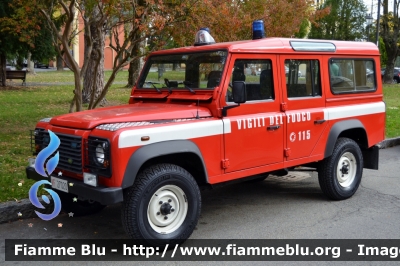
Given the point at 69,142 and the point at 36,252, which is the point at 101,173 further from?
the point at 36,252

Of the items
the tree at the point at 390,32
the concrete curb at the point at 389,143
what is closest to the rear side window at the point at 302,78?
the concrete curb at the point at 389,143

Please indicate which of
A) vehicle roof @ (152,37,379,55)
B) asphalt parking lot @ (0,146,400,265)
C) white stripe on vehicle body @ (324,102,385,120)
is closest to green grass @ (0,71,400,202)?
asphalt parking lot @ (0,146,400,265)

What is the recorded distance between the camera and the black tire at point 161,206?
4.59 m

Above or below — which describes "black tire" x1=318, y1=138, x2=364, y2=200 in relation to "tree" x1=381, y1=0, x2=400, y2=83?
below

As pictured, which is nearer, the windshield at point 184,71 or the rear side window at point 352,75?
the windshield at point 184,71

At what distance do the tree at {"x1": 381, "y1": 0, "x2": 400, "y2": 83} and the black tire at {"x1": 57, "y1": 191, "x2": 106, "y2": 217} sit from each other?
33.1 m

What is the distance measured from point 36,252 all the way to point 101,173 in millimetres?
1171

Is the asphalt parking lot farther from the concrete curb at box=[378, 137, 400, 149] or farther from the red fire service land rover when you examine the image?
the concrete curb at box=[378, 137, 400, 149]

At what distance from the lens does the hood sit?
15.9 ft

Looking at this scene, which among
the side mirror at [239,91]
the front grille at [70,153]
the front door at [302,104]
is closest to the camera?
the front grille at [70,153]

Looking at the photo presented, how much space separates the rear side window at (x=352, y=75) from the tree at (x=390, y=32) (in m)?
30.1

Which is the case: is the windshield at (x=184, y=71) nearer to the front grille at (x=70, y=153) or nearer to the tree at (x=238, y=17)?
the front grille at (x=70, y=153)

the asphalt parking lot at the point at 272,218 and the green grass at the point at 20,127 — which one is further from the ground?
the green grass at the point at 20,127

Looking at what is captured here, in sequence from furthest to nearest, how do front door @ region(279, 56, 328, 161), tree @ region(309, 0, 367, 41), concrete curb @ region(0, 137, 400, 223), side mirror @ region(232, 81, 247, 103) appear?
1. tree @ region(309, 0, 367, 41)
2. front door @ region(279, 56, 328, 161)
3. concrete curb @ region(0, 137, 400, 223)
4. side mirror @ region(232, 81, 247, 103)
